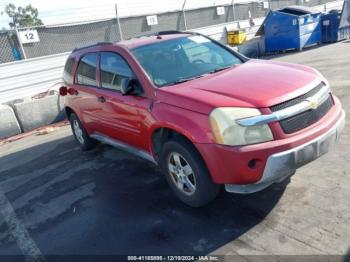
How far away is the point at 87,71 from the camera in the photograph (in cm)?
561

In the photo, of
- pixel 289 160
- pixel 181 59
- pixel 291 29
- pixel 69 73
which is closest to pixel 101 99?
pixel 181 59

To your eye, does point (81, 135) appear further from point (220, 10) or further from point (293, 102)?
point (220, 10)

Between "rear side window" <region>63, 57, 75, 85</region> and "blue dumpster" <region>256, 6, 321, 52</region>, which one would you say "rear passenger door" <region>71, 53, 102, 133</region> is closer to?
"rear side window" <region>63, 57, 75, 85</region>

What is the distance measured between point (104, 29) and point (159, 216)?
32.3 ft

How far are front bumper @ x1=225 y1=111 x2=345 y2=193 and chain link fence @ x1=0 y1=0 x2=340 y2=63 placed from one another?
29.7ft

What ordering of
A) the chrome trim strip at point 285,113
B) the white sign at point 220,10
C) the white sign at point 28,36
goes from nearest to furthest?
the chrome trim strip at point 285,113 < the white sign at point 28,36 < the white sign at point 220,10

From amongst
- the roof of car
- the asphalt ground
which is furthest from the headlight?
the roof of car

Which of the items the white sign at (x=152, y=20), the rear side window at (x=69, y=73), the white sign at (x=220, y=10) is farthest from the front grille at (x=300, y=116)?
the white sign at (x=220, y=10)

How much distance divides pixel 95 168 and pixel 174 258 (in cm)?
275

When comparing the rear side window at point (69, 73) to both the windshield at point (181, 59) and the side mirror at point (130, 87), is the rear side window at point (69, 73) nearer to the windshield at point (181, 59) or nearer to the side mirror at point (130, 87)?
the windshield at point (181, 59)

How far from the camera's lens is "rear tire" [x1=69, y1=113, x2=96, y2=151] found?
618cm

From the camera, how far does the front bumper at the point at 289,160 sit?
10.1ft

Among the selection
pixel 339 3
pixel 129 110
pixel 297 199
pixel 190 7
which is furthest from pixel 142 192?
pixel 339 3

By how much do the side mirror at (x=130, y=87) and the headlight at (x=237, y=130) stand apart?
4.19ft
